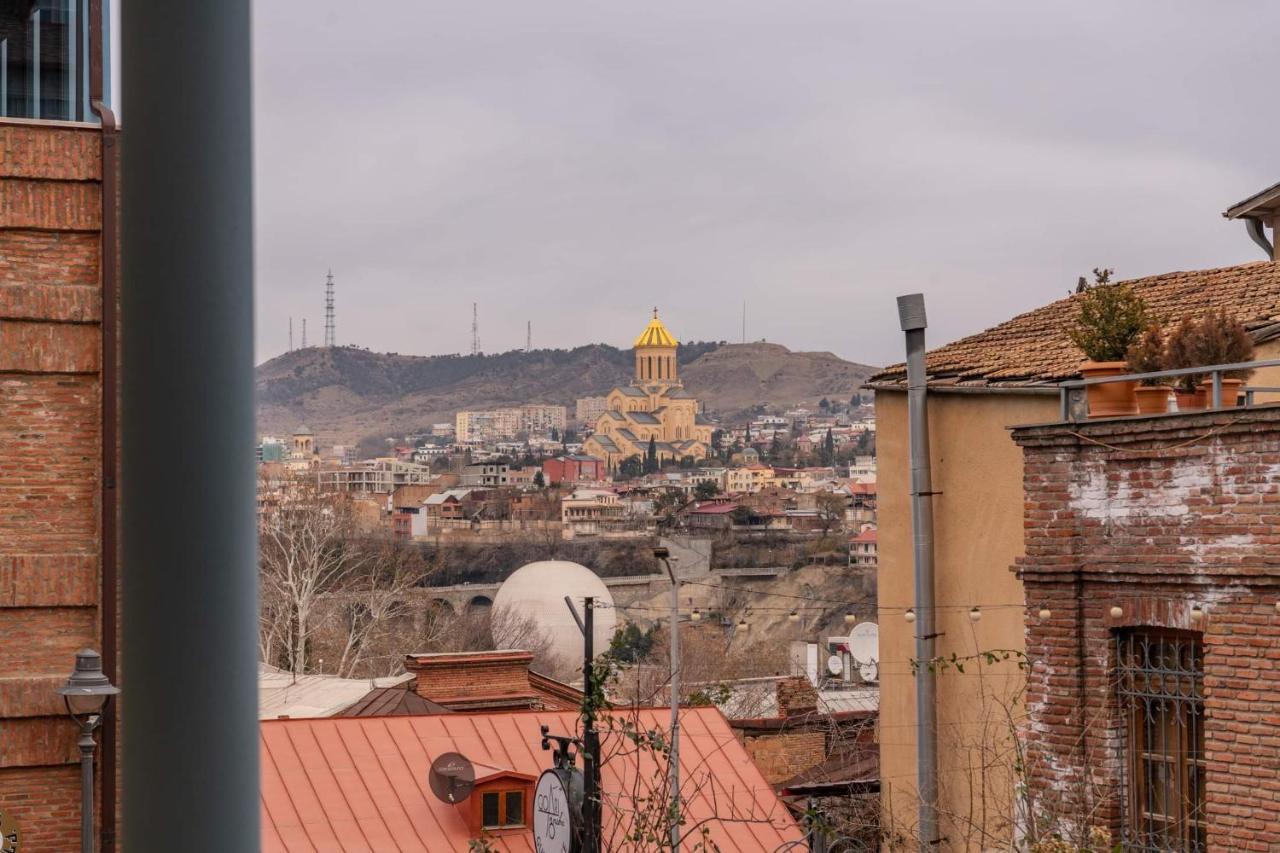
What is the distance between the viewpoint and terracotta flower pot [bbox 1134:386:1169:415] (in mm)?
11305

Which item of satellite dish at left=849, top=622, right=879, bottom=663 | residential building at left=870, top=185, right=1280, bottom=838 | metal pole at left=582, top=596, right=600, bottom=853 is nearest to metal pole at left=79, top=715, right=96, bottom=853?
metal pole at left=582, top=596, right=600, bottom=853

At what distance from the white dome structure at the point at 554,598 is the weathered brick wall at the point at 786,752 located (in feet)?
69.5

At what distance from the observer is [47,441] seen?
535 inches

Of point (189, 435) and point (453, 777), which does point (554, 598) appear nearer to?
point (453, 777)

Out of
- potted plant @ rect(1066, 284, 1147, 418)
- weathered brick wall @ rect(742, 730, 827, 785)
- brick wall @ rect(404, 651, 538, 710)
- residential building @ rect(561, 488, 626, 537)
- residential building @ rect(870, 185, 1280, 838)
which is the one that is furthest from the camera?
residential building @ rect(561, 488, 626, 537)

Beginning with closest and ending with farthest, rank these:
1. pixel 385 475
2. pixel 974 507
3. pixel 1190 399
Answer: pixel 1190 399 → pixel 974 507 → pixel 385 475

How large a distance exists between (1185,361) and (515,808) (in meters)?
8.48

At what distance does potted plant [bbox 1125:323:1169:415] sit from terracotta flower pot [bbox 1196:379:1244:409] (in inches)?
9.5

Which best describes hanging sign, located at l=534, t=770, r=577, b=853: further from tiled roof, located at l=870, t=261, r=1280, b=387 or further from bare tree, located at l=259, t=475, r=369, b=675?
bare tree, located at l=259, t=475, r=369, b=675

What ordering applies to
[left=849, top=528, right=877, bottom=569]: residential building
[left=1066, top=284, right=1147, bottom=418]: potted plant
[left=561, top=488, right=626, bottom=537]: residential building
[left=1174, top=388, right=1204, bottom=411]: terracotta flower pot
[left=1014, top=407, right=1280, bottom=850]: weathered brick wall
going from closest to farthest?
[left=1014, top=407, right=1280, bottom=850]: weathered brick wall, [left=1174, top=388, right=1204, bottom=411]: terracotta flower pot, [left=1066, top=284, right=1147, bottom=418]: potted plant, [left=849, top=528, right=877, bottom=569]: residential building, [left=561, top=488, right=626, bottom=537]: residential building


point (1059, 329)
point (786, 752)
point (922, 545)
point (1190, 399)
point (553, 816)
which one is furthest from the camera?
point (786, 752)

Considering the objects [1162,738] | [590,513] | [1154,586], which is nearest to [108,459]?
[1154,586]

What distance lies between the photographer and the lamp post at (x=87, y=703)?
35.4 feet

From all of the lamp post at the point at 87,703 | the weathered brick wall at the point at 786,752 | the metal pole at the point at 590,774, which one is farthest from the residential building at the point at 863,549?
the lamp post at the point at 87,703
